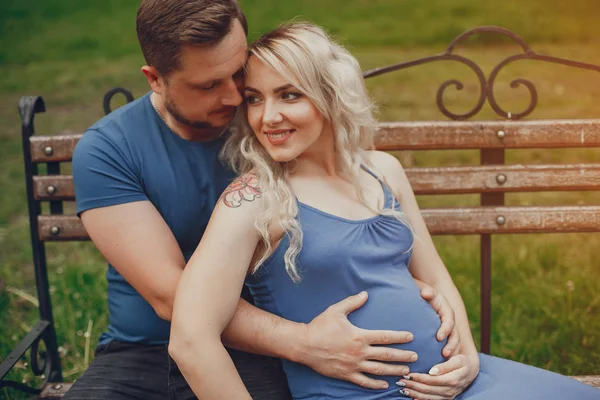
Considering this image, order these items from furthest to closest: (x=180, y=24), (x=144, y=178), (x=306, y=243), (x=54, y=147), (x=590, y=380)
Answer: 1. (x=54, y=147)
2. (x=590, y=380)
3. (x=144, y=178)
4. (x=180, y=24)
5. (x=306, y=243)

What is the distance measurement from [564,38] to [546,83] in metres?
1.12

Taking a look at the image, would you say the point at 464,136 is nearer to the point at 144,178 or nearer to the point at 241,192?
the point at 241,192

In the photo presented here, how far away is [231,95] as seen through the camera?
2.47 meters

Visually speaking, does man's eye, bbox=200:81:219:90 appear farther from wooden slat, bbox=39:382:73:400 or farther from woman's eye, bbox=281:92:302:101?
wooden slat, bbox=39:382:73:400

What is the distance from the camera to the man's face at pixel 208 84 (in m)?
2.41

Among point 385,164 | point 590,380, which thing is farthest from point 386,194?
point 590,380

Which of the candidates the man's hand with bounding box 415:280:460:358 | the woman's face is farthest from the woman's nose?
the man's hand with bounding box 415:280:460:358

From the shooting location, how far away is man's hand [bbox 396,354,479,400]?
230cm

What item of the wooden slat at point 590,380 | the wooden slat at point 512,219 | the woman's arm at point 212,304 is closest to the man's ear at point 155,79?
the woman's arm at point 212,304

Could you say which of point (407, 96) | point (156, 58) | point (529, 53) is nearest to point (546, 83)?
point (407, 96)

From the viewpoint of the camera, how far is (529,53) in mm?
3193

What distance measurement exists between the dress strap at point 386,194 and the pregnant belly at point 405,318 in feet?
0.95

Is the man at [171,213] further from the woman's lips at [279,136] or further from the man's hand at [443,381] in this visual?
the woman's lips at [279,136]

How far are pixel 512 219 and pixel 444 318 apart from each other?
0.89 metres
